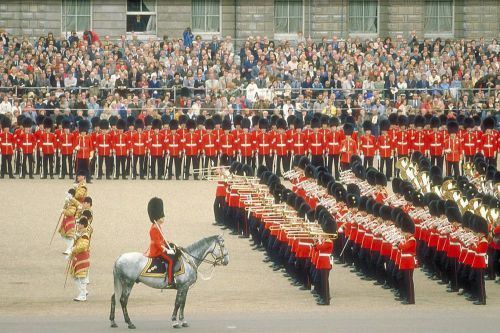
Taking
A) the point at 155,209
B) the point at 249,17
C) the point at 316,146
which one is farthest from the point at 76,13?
the point at 155,209

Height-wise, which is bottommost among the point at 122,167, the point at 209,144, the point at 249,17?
the point at 122,167

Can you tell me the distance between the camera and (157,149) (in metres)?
36.3

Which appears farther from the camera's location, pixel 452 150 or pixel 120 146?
pixel 452 150

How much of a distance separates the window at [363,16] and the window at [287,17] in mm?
1653

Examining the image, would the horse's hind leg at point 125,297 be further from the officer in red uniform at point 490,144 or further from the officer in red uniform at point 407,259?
the officer in red uniform at point 490,144

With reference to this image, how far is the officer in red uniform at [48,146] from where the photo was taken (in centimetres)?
3612

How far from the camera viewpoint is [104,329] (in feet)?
66.1

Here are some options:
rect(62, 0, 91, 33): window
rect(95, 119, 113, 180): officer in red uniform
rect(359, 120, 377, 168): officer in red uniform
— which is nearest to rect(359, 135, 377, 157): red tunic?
rect(359, 120, 377, 168): officer in red uniform

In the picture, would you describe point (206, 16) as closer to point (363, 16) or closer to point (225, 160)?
point (363, 16)

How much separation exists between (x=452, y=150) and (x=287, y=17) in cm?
1342

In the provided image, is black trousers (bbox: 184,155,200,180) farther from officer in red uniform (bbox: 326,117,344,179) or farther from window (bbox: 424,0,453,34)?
window (bbox: 424,0,453,34)

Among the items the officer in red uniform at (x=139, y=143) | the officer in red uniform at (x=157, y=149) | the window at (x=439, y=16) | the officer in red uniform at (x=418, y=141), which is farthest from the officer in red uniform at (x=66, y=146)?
the window at (x=439, y=16)

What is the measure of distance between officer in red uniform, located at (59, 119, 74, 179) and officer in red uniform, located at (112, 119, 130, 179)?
0.95 metres

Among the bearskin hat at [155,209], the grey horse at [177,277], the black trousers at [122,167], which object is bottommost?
the grey horse at [177,277]
